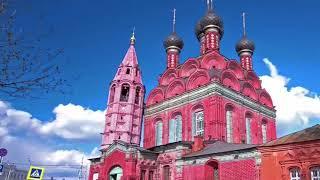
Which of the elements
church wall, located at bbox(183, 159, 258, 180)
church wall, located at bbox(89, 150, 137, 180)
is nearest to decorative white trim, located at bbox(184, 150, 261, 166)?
church wall, located at bbox(183, 159, 258, 180)

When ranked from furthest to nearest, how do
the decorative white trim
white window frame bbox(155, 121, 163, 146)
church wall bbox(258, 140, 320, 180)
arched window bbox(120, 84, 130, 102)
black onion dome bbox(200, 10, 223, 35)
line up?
arched window bbox(120, 84, 130, 102), black onion dome bbox(200, 10, 223, 35), white window frame bbox(155, 121, 163, 146), the decorative white trim, church wall bbox(258, 140, 320, 180)

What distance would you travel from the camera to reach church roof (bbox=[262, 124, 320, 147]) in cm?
1669

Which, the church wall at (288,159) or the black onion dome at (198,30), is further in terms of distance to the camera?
the black onion dome at (198,30)

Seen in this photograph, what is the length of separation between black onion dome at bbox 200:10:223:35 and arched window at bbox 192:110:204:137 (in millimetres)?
8585

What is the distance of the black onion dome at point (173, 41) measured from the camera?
35.5m

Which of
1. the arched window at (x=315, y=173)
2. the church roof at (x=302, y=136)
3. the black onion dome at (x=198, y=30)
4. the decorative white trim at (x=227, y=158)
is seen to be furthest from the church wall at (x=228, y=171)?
the black onion dome at (x=198, y=30)

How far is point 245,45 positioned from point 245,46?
4.0 inches

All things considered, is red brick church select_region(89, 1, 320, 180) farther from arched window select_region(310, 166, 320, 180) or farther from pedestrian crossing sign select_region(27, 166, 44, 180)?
pedestrian crossing sign select_region(27, 166, 44, 180)

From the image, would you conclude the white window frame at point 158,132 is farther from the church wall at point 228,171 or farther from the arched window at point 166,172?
the church wall at point 228,171

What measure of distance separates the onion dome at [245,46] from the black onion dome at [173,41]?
19.1 feet

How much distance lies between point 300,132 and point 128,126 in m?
21.6

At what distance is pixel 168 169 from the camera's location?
930 inches

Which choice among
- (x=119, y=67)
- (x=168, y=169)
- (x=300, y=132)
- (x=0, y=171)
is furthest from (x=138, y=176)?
(x=119, y=67)

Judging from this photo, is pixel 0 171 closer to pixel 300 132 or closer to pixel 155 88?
pixel 300 132
